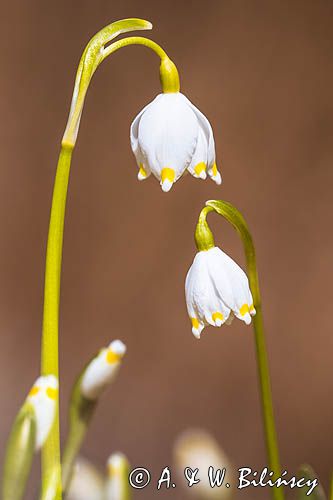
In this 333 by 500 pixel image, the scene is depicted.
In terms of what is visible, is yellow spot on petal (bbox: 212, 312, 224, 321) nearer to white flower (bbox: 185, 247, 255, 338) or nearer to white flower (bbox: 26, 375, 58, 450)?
white flower (bbox: 185, 247, 255, 338)

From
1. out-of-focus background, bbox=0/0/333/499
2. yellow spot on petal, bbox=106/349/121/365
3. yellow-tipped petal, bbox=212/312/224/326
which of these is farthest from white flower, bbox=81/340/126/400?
out-of-focus background, bbox=0/0/333/499

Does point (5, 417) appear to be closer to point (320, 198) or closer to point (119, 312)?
point (119, 312)

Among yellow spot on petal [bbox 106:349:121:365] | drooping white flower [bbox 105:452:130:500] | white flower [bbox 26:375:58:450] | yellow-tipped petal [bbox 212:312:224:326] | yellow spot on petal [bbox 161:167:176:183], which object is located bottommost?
drooping white flower [bbox 105:452:130:500]

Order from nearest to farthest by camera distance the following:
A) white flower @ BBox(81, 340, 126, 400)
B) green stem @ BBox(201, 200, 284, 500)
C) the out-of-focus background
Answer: white flower @ BBox(81, 340, 126, 400) → green stem @ BBox(201, 200, 284, 500) → the out-of-focus background

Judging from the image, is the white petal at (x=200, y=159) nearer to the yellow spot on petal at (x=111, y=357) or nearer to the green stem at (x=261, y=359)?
the green stem at (x=261, y=359)

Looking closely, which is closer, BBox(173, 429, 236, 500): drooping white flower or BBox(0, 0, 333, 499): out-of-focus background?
BBox(173, 429, 236, 500): drooping white flower

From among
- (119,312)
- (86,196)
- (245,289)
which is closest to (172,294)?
(119,312)
